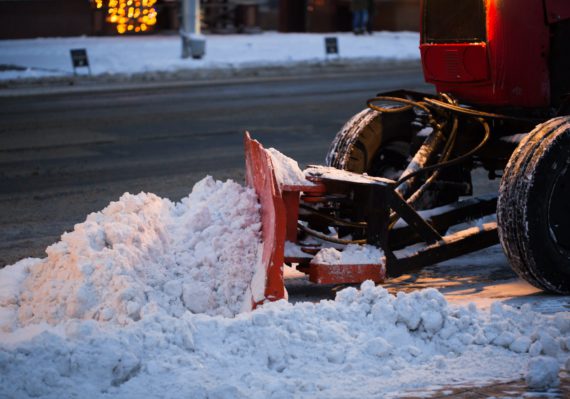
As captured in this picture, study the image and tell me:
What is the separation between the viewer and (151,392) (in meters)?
4.61

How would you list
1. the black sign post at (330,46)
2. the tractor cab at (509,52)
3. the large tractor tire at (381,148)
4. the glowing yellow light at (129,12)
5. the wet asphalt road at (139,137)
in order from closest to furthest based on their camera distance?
the glowing yellow light at (129,12), the tractor cab at (509,52), the large tractor tire at (381,148), the wet asphalt road at (139,137), the black sign post at (330,46)

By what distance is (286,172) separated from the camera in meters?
6.19

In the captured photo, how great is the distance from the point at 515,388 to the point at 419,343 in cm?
54

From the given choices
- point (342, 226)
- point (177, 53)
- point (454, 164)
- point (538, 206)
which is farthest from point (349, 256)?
point (177, 53)

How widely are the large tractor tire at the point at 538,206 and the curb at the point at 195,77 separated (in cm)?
1273

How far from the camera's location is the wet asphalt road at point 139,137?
9.21 metres

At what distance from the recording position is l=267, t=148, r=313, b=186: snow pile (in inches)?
239

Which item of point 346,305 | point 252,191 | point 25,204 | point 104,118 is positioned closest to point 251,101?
point 104,118

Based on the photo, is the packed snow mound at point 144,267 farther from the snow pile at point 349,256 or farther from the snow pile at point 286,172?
the snow pile at point 349,256

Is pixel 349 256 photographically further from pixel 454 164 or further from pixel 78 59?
pixel 78 59

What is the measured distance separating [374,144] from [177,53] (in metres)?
17.5

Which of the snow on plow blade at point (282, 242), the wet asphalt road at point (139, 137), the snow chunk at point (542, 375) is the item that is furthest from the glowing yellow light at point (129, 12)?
the snow chunk at point (542, 375)

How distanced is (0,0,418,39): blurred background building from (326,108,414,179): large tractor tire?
17.8m

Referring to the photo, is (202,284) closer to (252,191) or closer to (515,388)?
(252,191)
